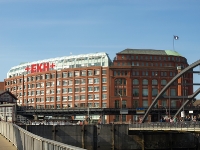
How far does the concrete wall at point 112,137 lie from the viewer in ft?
263

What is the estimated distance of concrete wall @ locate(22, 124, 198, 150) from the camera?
263ft

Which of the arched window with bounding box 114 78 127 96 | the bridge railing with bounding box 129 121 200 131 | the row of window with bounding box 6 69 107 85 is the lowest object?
the bridge railing with bounding box 129 121 200 131

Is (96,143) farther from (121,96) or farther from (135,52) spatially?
(135,52)

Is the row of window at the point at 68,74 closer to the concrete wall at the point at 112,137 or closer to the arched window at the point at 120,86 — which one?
the arched window at the point at 120,86

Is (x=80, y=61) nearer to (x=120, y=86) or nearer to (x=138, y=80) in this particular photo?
(x=120, y=86)

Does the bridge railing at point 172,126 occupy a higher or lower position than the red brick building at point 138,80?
lower

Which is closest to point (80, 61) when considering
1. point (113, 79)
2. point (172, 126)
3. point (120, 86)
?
point (113, 79)

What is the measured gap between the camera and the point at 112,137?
267ft

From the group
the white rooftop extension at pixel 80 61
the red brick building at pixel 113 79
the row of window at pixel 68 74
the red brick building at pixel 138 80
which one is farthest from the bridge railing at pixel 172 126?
the white rooftop extension at pixel 80 61

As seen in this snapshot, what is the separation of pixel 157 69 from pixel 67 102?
37550 millimetres

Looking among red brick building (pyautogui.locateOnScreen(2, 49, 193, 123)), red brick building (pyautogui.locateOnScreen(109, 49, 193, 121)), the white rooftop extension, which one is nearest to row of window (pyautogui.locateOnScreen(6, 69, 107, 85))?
red brick building (pyautogui.locateOnScreen(2, 49, 193, 123))

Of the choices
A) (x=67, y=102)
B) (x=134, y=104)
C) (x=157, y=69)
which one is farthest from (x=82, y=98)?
(x=157, y=69)

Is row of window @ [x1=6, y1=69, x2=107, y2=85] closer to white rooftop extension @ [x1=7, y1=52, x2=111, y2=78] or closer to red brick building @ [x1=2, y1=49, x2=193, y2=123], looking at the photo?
red brick building @ [x1=2, y1=49, x2=193, y2=123]

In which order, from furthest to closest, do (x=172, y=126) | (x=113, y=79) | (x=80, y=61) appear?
1. (x=80, y=61)
2. (x=113, y=79)
3. (x=172, y=126)
